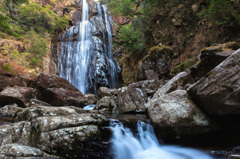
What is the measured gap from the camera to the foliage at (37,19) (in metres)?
23.0

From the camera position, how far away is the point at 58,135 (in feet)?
9.96

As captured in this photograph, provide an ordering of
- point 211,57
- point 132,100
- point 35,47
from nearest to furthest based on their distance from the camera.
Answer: point 211,57 < point 132,100 < point 35,47

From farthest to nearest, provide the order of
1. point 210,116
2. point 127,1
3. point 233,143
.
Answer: point 127,1 < point 210,116 < point 233,143

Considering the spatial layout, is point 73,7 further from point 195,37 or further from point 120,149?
point 120,149

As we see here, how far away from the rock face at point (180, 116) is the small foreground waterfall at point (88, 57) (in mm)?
14504

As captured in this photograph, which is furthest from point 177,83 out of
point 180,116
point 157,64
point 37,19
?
point 37,19

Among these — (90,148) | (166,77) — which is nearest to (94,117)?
(90,148)

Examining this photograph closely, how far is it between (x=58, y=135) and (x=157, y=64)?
29.1 ft

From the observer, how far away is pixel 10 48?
17812 mm

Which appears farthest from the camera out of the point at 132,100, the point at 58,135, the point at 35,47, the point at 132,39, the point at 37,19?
the point at 37,19

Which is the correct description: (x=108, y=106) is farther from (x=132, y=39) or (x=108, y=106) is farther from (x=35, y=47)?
(x=35, y=47)

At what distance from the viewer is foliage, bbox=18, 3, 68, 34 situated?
75.5 ft

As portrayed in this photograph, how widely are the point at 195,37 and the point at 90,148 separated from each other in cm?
1188

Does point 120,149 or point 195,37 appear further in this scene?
point 195,37
